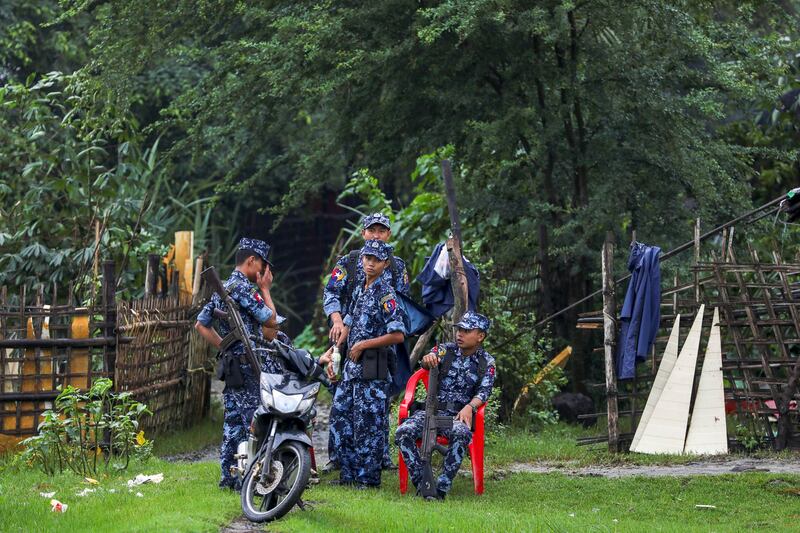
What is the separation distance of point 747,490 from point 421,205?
7.12 meters

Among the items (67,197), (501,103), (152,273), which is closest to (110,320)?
(152,273)

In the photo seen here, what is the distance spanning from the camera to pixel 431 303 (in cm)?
929

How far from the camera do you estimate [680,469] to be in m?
9.81

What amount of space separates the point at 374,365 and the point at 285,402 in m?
1.31

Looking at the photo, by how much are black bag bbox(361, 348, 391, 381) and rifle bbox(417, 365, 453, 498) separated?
34 cm

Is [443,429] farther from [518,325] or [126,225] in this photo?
[126,225]

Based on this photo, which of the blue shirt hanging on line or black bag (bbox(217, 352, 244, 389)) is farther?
the blue shirt hanging on line

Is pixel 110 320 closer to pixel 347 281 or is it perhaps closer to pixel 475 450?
pixel 347 281

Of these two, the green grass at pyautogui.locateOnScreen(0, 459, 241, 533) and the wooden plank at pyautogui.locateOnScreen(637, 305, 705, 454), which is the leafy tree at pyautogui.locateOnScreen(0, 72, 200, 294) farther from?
the wooden plank at pyautogui.locateOnScreen(637, 305, 705, 454)

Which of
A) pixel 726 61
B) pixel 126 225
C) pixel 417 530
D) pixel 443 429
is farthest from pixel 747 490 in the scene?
pixel 126 225

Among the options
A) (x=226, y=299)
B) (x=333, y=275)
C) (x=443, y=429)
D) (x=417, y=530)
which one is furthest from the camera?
(x=333, y=275)

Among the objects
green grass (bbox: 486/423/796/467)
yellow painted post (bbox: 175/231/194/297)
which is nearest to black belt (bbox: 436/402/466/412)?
green grass (bbox: 486/423/796/467)

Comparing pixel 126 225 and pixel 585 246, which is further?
pixel 126 225

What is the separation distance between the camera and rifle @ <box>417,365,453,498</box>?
8.20 m
